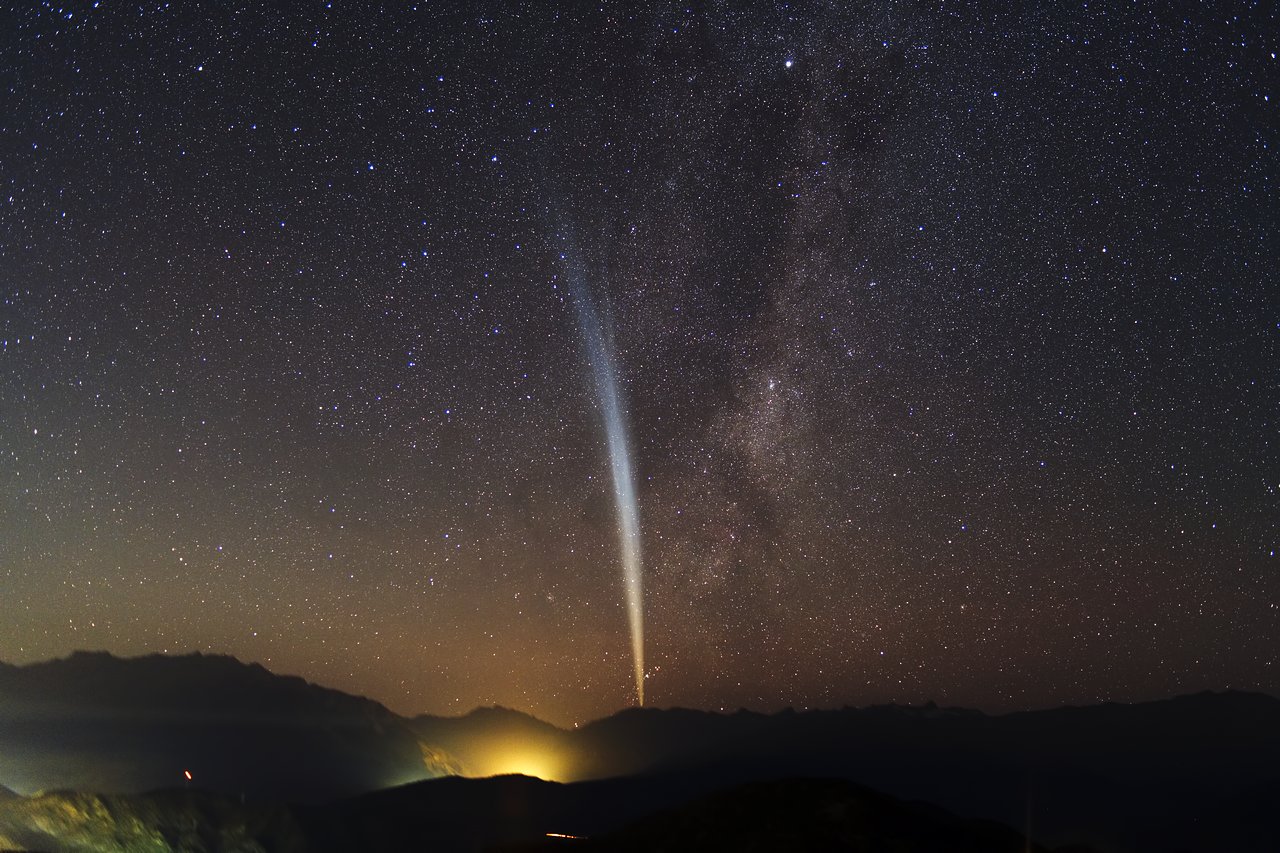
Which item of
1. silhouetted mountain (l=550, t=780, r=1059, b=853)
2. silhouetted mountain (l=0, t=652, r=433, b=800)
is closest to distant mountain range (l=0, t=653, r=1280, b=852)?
silhouetted mountain (l=0, t=652, r=433, b=800)

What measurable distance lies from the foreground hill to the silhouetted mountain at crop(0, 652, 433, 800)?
3695 cm

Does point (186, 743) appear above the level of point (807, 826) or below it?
above

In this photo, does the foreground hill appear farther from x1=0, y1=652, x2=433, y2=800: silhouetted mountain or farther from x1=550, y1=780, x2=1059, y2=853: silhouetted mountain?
x1=0, y1=652, x2=433, y2=800: silhouetted mountain

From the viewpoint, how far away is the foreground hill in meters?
53.8

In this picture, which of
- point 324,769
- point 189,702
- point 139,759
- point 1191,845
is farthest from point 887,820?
point 189,702

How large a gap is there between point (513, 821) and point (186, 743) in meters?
81.8

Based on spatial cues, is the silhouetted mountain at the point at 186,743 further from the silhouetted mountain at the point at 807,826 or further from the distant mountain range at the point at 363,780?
the silhouetted mountain at the point at 807,826

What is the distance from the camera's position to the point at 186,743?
160000 millimetres

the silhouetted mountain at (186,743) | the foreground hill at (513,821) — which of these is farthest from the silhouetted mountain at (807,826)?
the silhouetted mountain at (186,743)

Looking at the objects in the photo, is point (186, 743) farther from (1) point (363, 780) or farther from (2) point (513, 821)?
(2) point (513, 821)

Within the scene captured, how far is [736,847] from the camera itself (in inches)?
2112

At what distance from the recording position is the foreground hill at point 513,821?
2117 inches

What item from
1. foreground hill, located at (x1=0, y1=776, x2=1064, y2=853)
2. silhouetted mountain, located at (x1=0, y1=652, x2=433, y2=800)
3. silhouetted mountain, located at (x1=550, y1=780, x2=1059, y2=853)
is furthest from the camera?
silhouetted mountain, located at (x1=0, y1=652, x2=433, y2=800)

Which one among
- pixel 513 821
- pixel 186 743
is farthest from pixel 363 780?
pixel 513 821
